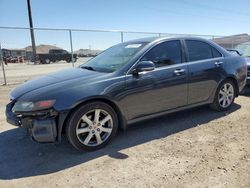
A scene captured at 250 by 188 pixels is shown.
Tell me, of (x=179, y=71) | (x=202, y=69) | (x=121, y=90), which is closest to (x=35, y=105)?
(x=121, y=90)

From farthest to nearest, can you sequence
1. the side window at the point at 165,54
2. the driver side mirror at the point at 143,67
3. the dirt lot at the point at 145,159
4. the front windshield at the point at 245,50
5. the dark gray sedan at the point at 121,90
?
the front windshield at the point at 245,50 < the side window at the point at 165,54 < the driver side mirror at the point at 143,67 < the dark gray sedan at the point at 121,90 < the dirt lot at the point at 145,159

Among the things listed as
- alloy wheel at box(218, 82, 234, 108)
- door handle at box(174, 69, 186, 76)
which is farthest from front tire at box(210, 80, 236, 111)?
door handle at box(174, 69, 186, 76)

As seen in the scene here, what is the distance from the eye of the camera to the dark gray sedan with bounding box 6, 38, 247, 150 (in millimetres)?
3322

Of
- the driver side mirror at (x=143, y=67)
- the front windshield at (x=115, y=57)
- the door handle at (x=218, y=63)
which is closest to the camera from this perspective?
the driver side mirror at (x=143, y=67)

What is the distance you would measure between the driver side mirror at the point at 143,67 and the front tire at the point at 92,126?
0.72 metres

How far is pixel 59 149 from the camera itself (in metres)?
3.73

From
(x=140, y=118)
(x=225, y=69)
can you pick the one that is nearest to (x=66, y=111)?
(x=140, y=118)

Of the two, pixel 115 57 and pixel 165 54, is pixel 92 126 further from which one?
pixel 165 54

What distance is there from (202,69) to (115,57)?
5.51ft

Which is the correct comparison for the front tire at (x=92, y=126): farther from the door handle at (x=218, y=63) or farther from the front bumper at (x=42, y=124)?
the door handle at (x=218, y=63)

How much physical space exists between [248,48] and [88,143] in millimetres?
7840

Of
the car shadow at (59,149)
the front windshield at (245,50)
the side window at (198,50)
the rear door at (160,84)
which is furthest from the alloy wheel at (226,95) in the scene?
the front windshield at (245,50)

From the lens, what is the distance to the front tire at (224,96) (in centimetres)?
509

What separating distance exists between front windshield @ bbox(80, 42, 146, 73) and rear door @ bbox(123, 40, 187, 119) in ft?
0.86
